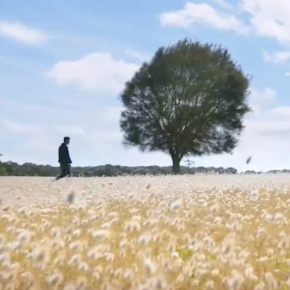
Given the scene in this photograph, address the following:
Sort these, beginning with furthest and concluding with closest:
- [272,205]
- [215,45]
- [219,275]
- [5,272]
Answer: [215,45]
[272,205]
[219,275]
[5,272]

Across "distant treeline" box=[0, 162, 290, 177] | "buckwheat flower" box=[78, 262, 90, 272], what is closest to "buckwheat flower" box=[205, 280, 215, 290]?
"buckwheat flower" box=[78, 262, 90, 272]

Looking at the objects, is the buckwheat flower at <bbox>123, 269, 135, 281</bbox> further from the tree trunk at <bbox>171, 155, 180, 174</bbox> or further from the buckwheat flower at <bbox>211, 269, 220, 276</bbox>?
the tree trunk at <bbox>171, 155, 180, 174</bbox>

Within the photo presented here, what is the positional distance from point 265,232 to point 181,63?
37806 millimetres

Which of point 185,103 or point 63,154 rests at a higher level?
point 185,103

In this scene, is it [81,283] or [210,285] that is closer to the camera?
[81,283]

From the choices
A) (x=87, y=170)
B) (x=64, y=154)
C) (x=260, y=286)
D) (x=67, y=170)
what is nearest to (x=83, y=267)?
(x=260, y=286)

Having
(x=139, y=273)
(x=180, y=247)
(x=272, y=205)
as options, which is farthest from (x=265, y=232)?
(x=272, y=205)

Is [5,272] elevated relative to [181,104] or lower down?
lower down

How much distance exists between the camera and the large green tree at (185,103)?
1752 inches

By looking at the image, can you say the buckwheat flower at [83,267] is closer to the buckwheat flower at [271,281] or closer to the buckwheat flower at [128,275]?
the buckwheat flower at [128,275]

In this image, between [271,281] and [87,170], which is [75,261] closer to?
[271,281]

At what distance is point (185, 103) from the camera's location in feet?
145

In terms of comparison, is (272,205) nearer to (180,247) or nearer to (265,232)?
(265,232)

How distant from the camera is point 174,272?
5.65 meters
